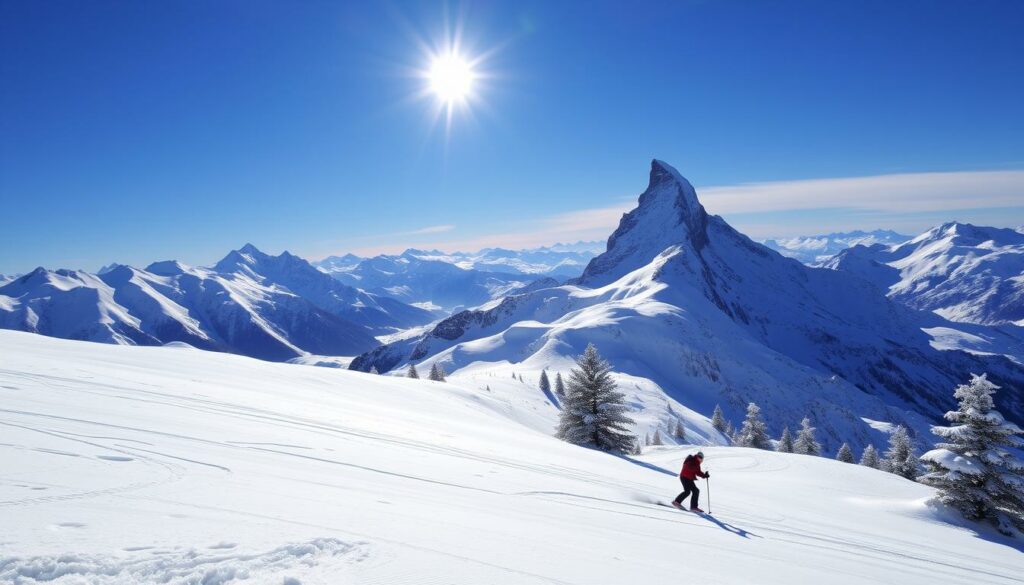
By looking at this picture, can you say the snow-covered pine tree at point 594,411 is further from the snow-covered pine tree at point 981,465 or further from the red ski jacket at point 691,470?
the red ski jacket at point 691,470

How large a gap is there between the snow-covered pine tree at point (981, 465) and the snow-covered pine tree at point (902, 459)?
30031 millimetres

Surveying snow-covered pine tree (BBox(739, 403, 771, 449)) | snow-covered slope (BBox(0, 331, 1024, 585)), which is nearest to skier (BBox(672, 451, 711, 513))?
snow-covered slope (BBox(0, 331, 1024, 585))

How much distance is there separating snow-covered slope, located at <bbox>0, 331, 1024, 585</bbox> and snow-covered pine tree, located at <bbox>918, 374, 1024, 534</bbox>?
3.17 feet

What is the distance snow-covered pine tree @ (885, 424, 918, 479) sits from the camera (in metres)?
41.8

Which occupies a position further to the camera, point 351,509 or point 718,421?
point 718,421

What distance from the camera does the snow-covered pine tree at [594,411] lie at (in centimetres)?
2694

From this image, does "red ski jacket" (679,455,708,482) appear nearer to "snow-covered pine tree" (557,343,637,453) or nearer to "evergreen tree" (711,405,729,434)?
"snow-covered pine tree" (557,343,637,453)

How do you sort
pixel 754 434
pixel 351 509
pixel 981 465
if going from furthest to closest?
pixel 754 434 → pixel 981 465 → pixel 351 509

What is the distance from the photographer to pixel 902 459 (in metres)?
42.8

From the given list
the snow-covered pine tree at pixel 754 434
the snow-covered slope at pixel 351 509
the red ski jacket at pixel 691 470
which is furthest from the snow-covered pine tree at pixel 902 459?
the red ski jacket at pixel 691 470

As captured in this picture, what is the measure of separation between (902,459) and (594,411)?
34.8 meters

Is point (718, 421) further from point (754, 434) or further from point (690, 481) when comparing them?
point (690, 481)

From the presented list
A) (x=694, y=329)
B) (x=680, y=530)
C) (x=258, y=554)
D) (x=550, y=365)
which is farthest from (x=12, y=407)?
(x=694, y=329)

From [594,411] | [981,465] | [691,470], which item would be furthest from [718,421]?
[691,470]
